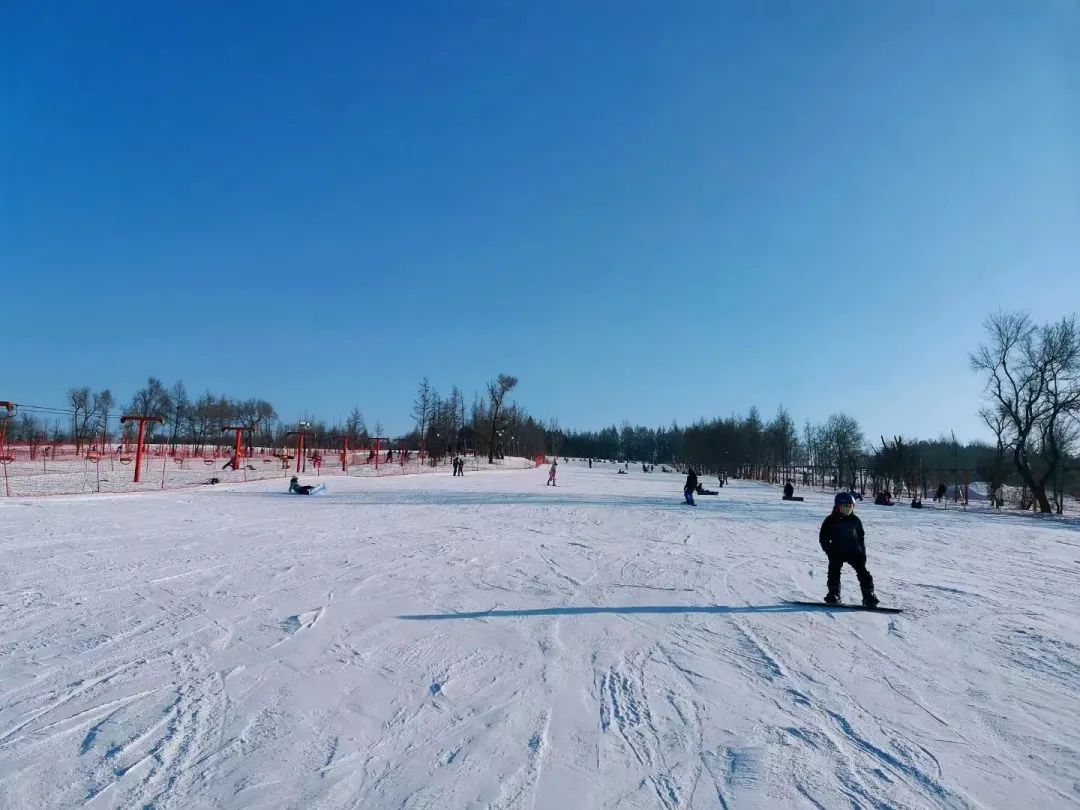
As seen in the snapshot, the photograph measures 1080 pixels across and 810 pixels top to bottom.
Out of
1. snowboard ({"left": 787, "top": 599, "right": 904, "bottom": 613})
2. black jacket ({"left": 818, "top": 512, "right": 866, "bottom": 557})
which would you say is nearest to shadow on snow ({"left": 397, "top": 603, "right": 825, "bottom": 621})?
snowboard ({"left": 787, "top": 599, "right": 904, "bottom": 613})

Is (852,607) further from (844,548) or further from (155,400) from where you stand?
(155,400)

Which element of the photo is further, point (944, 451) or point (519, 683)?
point (944, 451)

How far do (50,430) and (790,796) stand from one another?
8394 centimetres

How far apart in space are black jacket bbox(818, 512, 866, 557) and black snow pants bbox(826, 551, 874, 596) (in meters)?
0.03

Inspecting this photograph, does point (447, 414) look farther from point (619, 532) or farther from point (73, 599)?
point (73, 599)

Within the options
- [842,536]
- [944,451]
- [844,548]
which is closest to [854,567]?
[844,548]

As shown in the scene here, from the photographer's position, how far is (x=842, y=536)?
7750mm

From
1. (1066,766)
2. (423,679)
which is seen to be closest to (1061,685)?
(1066,766)

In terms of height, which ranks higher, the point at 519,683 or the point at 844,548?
the point at 844,548

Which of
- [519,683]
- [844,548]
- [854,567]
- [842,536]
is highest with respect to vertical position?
[842,536]

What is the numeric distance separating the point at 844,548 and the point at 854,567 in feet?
0.83

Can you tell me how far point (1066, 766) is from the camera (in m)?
3.70

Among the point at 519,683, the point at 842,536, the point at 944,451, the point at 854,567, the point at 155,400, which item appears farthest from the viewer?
the point at 944,451

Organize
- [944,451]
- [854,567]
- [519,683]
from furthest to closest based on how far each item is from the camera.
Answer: [944,451], [854,567], [519,683]
